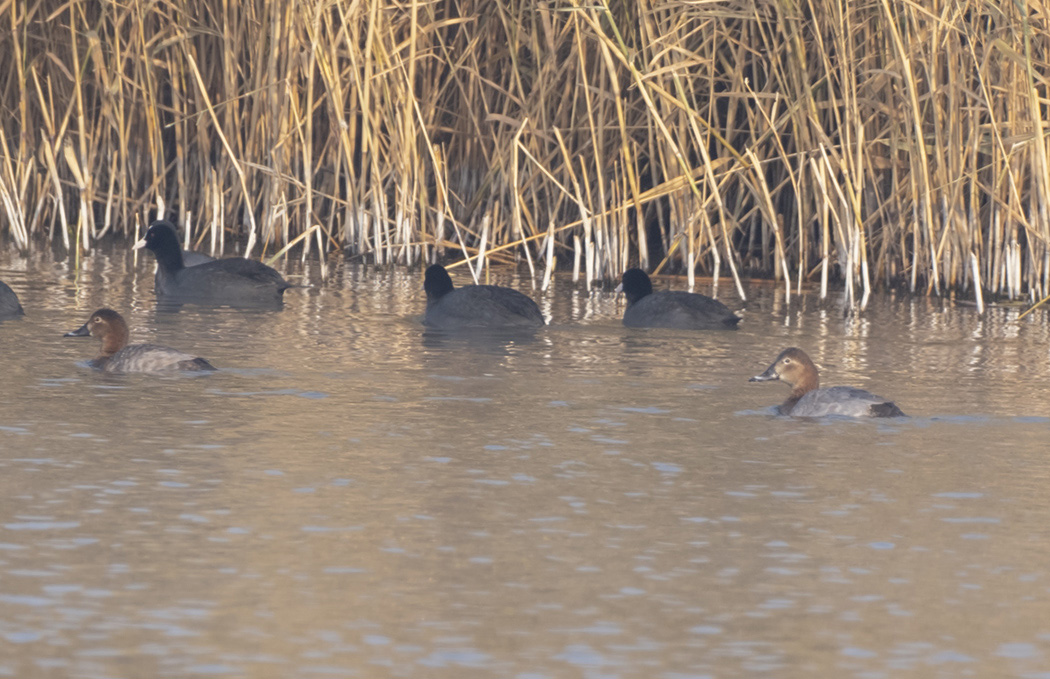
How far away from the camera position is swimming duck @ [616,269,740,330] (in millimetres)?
11477

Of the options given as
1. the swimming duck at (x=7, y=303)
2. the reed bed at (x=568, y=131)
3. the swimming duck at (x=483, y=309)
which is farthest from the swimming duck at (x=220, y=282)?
the swimming duck at (x=7, y=303)

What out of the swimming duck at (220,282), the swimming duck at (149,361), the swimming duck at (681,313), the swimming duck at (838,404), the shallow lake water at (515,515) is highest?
the swimming duck at (220,282)

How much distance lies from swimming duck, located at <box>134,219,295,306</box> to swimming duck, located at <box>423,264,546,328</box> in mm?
1567

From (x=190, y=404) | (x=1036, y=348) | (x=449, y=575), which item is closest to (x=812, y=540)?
(x=449, y=575)

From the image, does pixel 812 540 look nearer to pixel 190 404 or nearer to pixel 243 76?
pixel 190 404

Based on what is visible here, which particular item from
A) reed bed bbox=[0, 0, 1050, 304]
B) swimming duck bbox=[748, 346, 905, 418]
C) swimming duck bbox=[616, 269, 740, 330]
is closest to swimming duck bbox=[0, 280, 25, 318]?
reed bed bbox=[0, 0, 1050, 304]

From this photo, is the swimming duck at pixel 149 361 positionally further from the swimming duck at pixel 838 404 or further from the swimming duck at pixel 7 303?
the swimming duck at pixel 838 404

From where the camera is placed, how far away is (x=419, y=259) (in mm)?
15172

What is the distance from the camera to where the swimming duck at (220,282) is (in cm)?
1290

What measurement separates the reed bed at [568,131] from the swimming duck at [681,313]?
4.22 ft

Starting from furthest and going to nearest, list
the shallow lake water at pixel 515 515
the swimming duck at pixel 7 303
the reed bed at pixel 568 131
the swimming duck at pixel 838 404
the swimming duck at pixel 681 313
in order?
the reed bed at pixel 568 131 → the swimming duck at pixel 681 313 → the swimming duck at pixel 7 303 → the swimming duck at pixel 838 404 → the shallow lake water at pixel 515 515

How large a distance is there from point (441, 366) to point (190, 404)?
1901 mm

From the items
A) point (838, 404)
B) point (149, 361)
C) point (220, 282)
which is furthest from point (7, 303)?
point (838, 404)

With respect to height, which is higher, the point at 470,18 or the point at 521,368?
A: the point at 470,18
